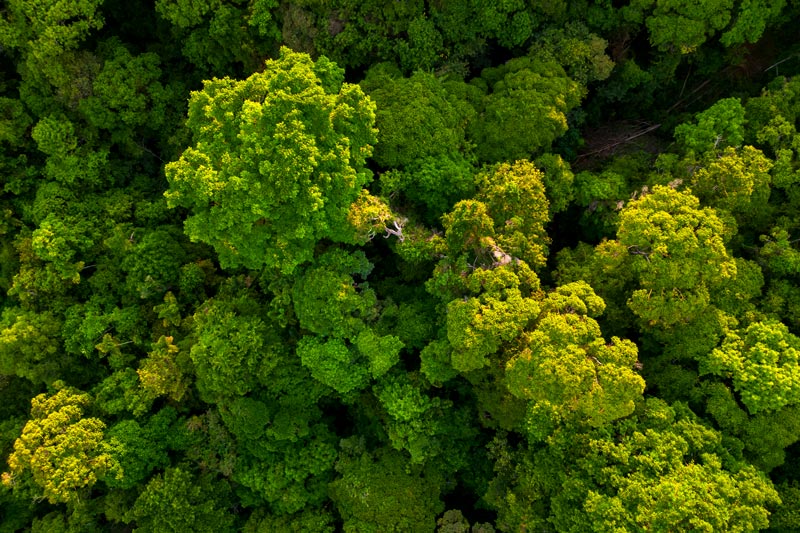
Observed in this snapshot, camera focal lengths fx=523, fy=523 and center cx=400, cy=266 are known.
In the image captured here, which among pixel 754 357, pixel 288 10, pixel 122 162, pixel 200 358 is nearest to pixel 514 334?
pixel 754 357

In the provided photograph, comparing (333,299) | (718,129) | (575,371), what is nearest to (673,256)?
(575,371)

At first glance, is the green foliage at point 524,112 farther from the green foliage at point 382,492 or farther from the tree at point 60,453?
the tree at point 60,453

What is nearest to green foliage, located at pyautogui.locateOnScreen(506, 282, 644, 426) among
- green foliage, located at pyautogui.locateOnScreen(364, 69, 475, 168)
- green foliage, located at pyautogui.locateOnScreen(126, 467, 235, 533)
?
green foliage, located at pyautogui.locateOnScreen(364, 69, 475, 168)

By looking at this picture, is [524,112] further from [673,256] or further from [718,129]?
[673,256]

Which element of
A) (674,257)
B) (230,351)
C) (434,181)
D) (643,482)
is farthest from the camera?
(434,181)

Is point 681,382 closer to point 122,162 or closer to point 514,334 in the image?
point 514,334

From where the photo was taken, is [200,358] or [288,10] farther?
[288,10]

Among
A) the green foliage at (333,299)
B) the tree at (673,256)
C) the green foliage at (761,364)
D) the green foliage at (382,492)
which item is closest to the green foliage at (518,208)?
the tree at (673,256)
